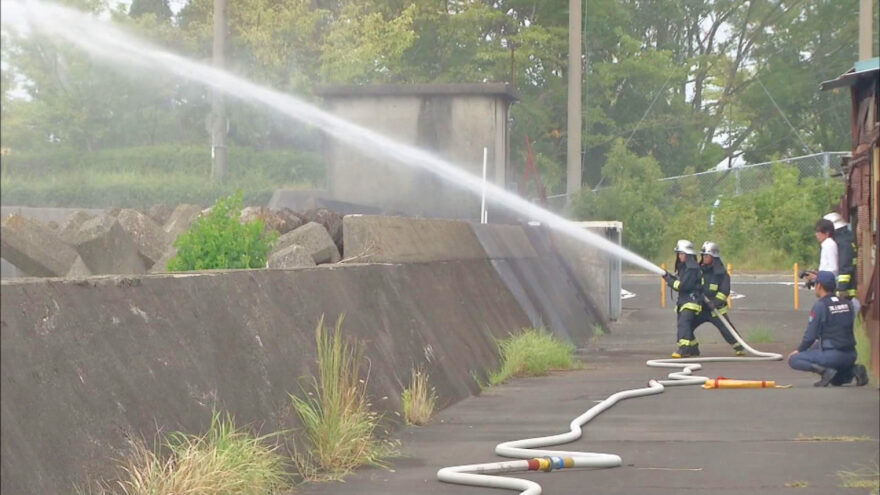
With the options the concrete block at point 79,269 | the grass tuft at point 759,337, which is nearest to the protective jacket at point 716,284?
the grass tuft at point 759,337

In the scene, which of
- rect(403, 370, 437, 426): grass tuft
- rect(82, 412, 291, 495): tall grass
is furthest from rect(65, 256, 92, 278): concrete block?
rect(82, 412, 291, 495): tall grass

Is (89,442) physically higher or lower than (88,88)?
lower

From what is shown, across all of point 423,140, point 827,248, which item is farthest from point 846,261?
point 423,140

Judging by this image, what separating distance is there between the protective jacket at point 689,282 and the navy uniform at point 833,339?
5.07m

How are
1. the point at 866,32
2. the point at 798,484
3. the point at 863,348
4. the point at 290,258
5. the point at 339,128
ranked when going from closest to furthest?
the point at 798,484 < the point at 290,258 < the point at 863,348 < the point at 339,128 < the point at 866,32

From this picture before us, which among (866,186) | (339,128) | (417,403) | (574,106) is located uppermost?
(574,106)

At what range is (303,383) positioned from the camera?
8641mm

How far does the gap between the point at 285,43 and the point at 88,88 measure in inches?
398

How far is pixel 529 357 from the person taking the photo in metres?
14.7

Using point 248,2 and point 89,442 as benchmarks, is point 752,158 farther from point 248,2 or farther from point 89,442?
point 89,442

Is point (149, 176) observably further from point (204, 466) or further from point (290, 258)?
point (204, 466)

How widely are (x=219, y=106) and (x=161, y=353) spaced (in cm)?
2350

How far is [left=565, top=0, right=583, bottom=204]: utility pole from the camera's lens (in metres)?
31.4

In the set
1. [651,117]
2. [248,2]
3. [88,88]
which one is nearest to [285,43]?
[248,2]
